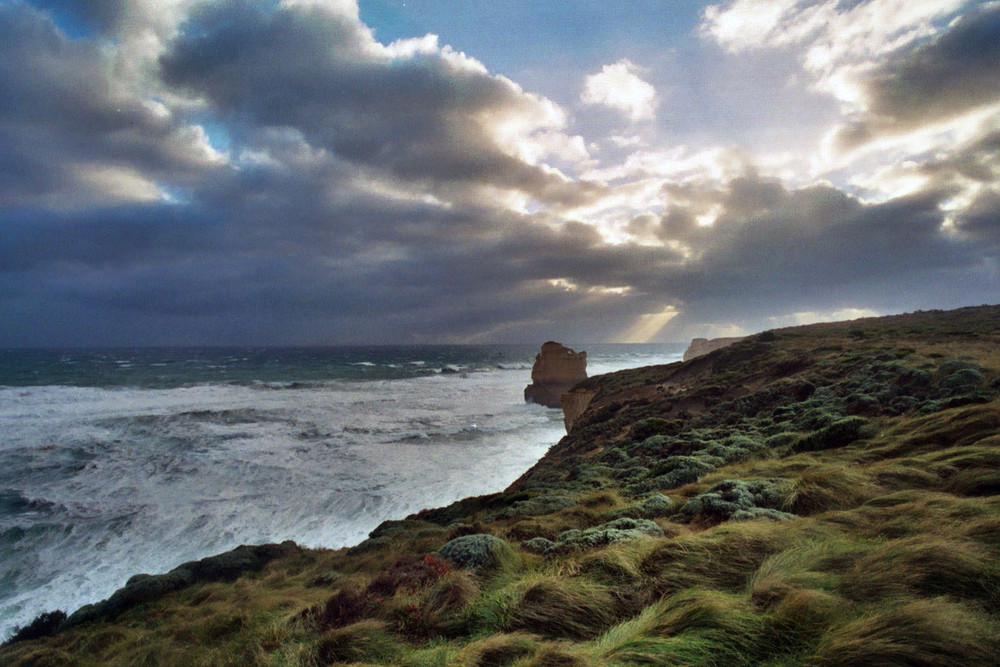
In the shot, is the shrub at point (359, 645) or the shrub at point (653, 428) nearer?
the shrub at point (359, 645)

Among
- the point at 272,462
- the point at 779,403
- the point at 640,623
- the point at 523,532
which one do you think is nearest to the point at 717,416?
the point at 779,403

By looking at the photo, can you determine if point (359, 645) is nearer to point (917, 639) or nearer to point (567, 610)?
point (567, 610)

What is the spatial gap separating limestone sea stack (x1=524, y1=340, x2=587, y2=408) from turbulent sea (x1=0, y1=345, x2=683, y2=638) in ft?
12.3

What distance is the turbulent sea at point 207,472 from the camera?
12.7m

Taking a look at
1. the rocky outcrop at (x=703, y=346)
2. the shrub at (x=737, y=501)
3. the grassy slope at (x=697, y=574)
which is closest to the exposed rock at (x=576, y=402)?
the grassy slope at (x=697, y=574)

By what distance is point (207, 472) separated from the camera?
1988 centimetres

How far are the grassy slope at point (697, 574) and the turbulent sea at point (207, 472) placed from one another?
5.62 meters

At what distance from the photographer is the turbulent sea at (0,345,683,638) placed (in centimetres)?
1266

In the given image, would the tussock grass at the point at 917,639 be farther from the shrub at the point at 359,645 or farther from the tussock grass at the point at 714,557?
the shrub at the point at 359,645

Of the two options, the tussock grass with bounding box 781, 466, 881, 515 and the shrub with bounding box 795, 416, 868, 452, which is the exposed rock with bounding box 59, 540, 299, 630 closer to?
the tussock grass with bounding box 781, 466, 881, 515

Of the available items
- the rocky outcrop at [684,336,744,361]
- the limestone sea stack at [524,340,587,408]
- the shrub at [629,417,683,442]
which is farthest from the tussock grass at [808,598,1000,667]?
the rocky outcrop at [684,336,744,361]

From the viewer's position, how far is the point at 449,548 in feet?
19.9

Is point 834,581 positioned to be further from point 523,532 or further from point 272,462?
point 272,462

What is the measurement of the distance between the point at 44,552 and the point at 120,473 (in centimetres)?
794
